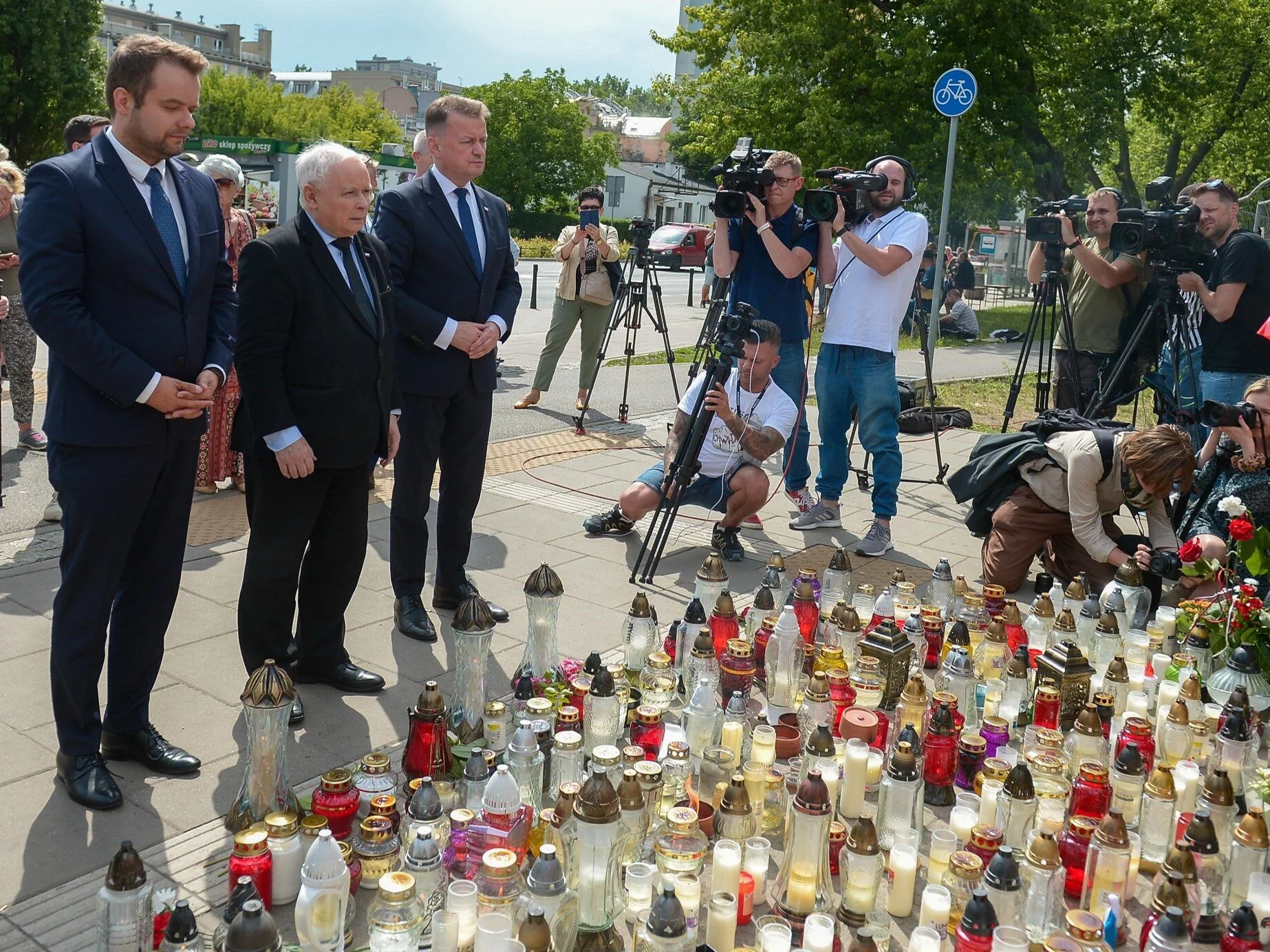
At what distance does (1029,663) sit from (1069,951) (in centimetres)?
186

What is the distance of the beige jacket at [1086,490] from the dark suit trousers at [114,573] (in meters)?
3.71

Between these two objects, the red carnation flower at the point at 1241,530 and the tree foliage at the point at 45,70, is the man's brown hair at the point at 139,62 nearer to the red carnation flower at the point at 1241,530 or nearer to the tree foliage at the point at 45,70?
the red carnation flower at the point at 1241,530

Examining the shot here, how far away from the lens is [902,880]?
283 centimetres

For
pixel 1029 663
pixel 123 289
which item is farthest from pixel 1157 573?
pixel 123 289

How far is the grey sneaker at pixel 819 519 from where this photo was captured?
251 inches

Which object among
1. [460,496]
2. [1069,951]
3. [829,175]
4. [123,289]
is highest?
[829,175]

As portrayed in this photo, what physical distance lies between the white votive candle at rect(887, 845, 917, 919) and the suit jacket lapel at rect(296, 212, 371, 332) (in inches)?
92.8

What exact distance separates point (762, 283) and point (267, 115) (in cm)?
5283

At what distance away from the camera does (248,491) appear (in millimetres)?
3830

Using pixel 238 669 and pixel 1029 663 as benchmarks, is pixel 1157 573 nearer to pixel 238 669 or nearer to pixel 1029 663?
pixel 1029 663

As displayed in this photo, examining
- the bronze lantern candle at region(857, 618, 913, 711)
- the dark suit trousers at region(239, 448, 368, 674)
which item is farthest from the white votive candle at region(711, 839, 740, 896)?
the dark suit trousers at region(239, 448, 368, 674)

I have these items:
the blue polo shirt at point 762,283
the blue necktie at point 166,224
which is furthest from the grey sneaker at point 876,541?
the blue necktie at point 166,224

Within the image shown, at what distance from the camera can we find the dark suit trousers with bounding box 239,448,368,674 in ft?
12.2

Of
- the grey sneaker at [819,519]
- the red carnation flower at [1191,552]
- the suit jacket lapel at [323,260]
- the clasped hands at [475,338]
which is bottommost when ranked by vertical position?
the grey sneaker at [819,519]
